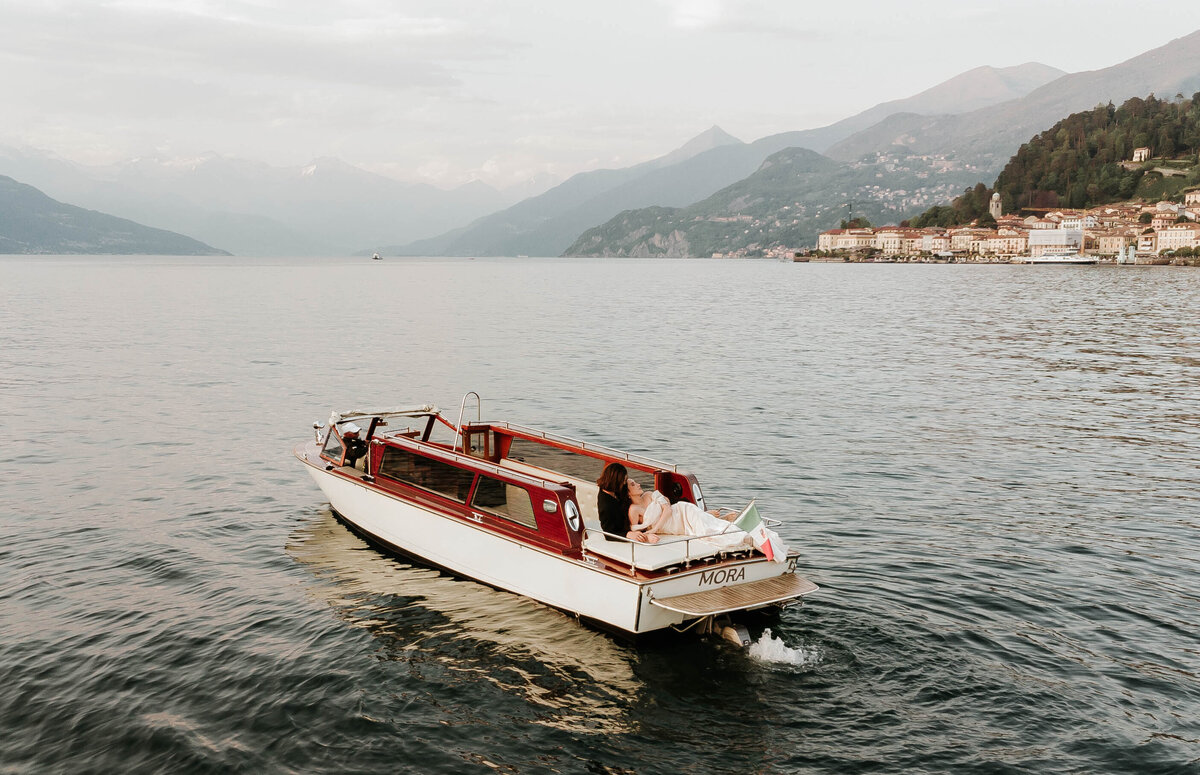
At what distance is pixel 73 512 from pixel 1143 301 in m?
97.8

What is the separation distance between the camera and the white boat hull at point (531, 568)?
1231 cm

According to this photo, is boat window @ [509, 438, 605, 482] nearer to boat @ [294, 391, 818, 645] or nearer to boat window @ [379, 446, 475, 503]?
boat @ [294, 391, 818, 645]

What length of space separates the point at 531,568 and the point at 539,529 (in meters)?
0.67

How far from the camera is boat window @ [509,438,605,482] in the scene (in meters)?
16.4

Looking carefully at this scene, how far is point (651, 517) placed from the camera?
1416 centimetres

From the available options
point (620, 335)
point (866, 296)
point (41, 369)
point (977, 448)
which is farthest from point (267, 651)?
point (866, 296)

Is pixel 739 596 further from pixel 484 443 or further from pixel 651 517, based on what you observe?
pixel 484 443

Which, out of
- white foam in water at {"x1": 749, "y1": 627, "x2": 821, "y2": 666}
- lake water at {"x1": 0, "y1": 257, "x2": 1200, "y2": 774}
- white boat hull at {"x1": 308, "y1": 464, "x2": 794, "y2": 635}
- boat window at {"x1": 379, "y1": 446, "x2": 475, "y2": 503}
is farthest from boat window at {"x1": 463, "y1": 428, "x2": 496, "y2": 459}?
white foam in water at {"x1": 749, "y1": 627, "x2": 821, "y2": 666}

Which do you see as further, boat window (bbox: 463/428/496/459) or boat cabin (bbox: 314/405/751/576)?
boat window (bbox: 463/428/496/459)

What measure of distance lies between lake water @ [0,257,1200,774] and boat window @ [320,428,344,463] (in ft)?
5.13

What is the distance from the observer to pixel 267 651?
12914 millimetres

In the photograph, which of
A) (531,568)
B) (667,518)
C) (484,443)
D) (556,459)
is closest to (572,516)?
(531,568)

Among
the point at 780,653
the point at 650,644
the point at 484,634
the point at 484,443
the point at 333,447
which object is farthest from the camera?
the point at 333,447

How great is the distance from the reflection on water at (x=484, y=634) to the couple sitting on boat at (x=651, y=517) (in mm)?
1780
